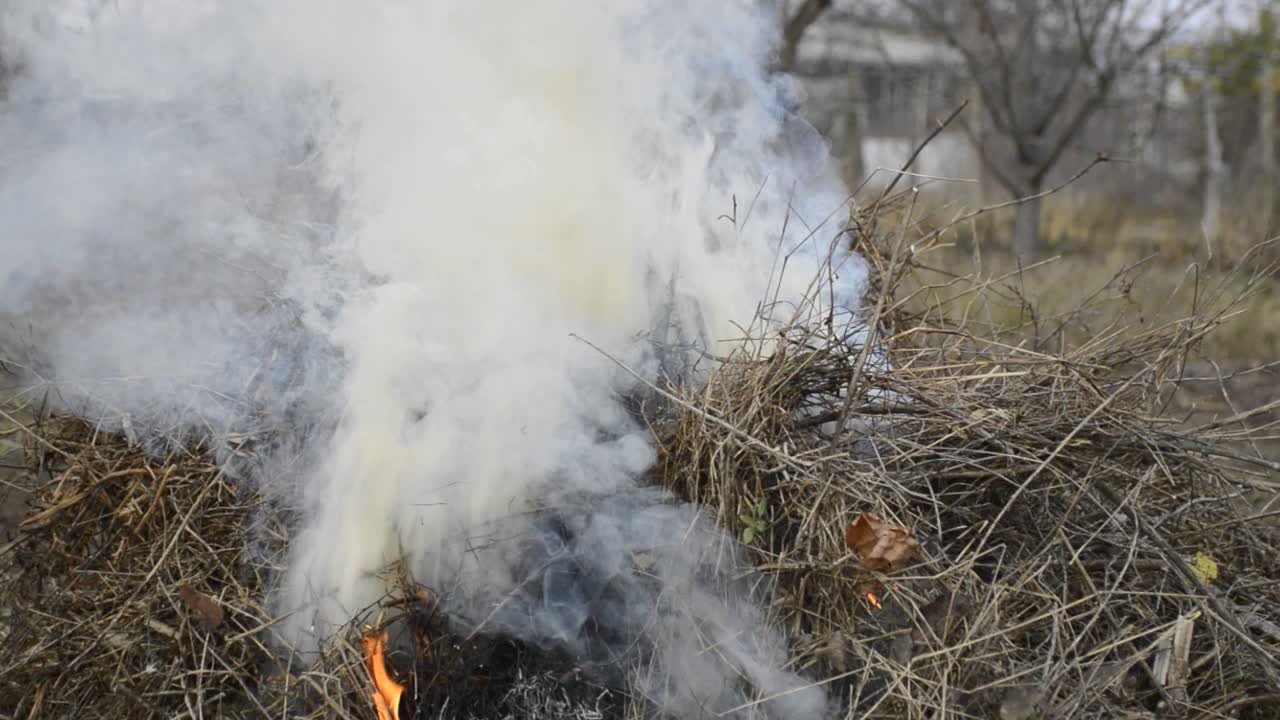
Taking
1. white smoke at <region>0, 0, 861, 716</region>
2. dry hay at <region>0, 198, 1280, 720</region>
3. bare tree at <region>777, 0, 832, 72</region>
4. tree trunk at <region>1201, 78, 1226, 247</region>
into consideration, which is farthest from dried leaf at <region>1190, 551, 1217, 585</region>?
tree trunk at <region>1201, 78, 1226, 247</region>

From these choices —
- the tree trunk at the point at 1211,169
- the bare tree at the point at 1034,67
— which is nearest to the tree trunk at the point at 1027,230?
the bare tree at the point at 1034,67

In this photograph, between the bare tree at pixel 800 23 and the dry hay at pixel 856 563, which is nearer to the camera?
the dry hay at pixel 856 563

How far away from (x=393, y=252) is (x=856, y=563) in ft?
5.13

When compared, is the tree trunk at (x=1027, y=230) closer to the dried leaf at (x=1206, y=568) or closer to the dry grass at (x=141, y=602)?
the dried leaf at (x=1206, y=568)

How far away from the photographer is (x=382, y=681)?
2.38 metres

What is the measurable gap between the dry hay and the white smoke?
0.15m

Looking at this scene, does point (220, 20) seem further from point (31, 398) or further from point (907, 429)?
point (907, 429)

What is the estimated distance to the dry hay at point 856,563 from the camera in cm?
232

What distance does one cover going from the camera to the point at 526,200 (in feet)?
9.52

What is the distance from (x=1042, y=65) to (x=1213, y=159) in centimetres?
884

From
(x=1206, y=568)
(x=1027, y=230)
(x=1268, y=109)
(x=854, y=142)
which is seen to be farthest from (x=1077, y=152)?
(x=1206, y=568)

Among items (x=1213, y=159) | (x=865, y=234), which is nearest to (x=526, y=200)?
(x=865, y=234)

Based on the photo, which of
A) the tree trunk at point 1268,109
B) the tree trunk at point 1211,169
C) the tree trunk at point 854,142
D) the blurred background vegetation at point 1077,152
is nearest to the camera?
the blurred background vegetation at point 1077,152

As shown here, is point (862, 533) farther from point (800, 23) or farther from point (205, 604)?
point (800, 23)
